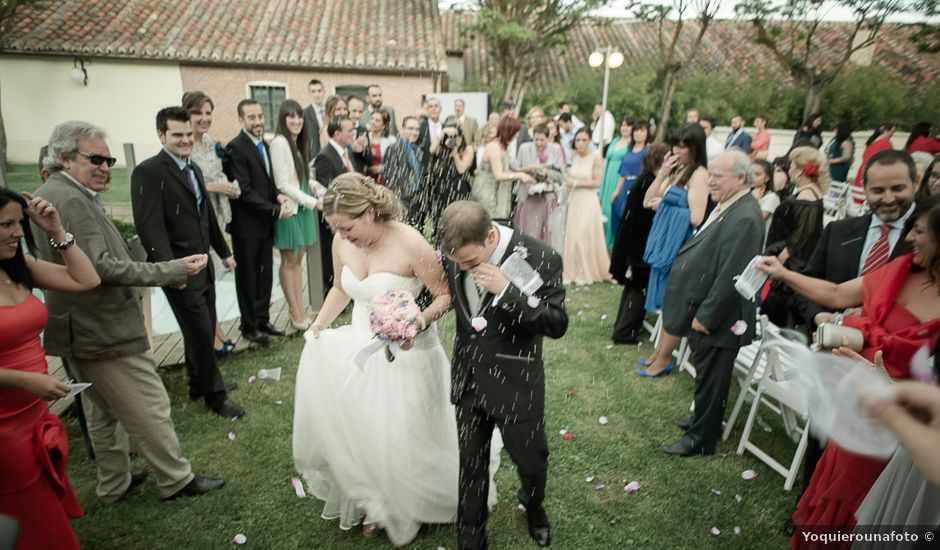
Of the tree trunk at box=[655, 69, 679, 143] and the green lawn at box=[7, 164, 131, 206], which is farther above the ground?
the tree trunk at box=[655, 69, 679, 143]

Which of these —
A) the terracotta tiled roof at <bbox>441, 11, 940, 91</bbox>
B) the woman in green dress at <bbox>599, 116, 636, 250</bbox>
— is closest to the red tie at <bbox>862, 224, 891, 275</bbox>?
the woman in green dress at <bbox>599, 116, 636, 250</bbox>

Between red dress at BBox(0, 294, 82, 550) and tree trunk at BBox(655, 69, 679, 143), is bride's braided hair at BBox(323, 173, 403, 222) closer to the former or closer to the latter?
red dress at BBox(0, 294, 82, 550)

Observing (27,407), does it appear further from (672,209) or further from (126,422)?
(672,209)

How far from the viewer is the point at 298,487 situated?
3.79m

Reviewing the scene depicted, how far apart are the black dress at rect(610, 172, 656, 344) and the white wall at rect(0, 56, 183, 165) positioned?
17036mm

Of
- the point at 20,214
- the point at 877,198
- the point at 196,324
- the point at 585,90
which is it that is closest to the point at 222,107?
the point at 585,90

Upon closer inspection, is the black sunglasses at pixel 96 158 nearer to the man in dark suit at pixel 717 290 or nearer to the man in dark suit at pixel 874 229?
the man in dark suit at pixel 717 290

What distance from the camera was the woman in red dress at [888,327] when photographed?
2.41 meters

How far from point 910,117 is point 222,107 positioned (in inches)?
1010

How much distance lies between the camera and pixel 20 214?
2490 millimetres

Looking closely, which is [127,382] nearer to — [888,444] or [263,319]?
[263,319]

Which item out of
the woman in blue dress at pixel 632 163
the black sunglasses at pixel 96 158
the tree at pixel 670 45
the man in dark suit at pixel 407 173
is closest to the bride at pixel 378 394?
the black sunglasses at pixel 96 158

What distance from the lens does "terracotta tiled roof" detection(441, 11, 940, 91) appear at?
27125mm

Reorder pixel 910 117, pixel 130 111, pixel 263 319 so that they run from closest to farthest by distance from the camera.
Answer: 1. pixel 263 319
2. pixel 130 111
3. pixel 910 117
